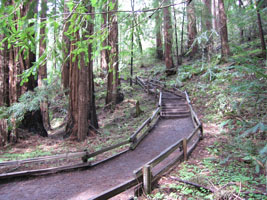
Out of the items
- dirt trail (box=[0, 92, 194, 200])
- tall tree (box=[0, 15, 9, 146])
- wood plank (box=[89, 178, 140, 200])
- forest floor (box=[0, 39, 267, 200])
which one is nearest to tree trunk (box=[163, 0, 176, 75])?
forest floor (box=[0, 39, 267, 200])

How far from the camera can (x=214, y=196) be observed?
3857mm

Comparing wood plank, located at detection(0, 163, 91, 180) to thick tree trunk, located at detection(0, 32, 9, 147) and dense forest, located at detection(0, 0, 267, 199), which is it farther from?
thick tree trunk, located at detection(0, 32, 9, 147)

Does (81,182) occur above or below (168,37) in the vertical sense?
below

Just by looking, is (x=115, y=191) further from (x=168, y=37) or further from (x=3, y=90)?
(x=168, y=37)

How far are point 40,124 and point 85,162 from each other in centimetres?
474

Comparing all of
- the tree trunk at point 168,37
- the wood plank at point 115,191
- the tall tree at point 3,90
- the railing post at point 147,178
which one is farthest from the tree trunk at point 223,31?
the tall tree at point 3,90

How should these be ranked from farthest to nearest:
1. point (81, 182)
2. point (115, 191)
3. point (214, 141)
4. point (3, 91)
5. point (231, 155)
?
point (3, 91) < point (214, 141) < point (231, 155) < point (81, 182) < point (115, 191)

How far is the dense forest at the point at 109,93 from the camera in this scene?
10.4 feet

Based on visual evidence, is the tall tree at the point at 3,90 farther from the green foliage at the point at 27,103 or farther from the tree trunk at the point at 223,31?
the tree trunk at the point at 223,31

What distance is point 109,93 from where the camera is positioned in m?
15.4

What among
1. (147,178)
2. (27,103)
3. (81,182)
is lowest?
(81,182)

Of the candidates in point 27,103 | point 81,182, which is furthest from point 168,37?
point 81,182

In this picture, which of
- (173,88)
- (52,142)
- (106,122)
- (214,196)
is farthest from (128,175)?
(173,88)

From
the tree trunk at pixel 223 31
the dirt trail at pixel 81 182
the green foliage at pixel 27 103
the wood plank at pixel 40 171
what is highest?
the tree trunk at pixel 223 31
